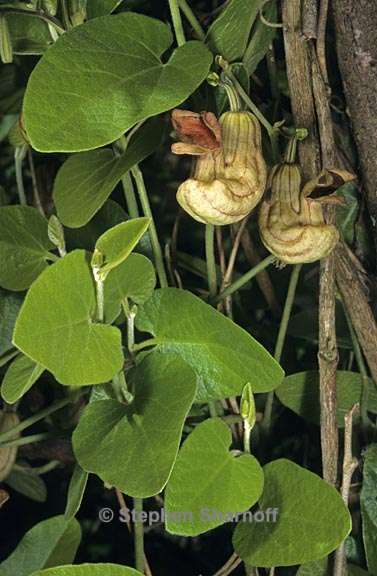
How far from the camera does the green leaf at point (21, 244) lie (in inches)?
24.7

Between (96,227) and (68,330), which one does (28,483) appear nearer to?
(96,227)

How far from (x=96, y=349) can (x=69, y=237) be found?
0.18 metres

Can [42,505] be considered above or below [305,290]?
below

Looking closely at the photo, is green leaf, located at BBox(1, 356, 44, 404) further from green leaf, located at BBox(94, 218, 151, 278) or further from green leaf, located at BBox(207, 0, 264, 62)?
green leaf, located at BBox(207, 0, 264, 62)

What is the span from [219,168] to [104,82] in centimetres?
8

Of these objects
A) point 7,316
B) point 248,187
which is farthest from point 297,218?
point 7,316

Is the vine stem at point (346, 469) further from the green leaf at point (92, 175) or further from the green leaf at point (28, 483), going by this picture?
the green leaf at point (28, 483)

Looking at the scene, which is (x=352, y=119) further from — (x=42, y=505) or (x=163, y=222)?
(x=42, y=505)

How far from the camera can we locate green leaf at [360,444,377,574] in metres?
0.61

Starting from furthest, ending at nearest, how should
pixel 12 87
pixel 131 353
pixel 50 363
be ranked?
1. pixel 12 87
2. pixel 131 353
3. pixel 50 363

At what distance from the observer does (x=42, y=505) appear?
3.18 feet

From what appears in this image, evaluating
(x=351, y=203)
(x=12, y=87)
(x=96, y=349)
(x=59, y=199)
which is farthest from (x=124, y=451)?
(x=12, y=87)

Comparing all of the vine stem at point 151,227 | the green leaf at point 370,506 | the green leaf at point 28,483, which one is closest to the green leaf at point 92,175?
the vine stem at point 151,227

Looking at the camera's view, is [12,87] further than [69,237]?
Yes
